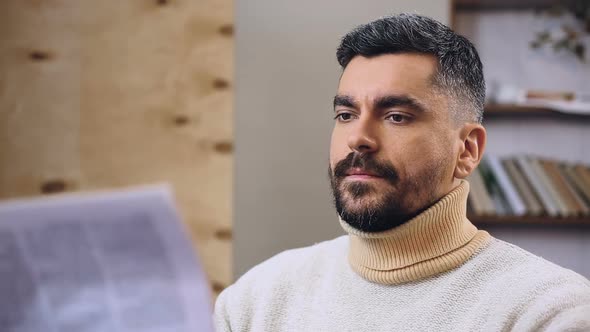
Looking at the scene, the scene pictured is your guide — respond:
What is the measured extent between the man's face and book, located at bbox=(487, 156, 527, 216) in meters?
1.02

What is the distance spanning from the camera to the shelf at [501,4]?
2.14 m

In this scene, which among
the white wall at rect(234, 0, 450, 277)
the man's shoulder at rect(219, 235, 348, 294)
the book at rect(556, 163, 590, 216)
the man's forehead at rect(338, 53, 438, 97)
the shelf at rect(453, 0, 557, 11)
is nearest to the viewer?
the man's forehead at rect(338, 53, 438, 97)

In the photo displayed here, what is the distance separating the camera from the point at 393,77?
3.52 feet

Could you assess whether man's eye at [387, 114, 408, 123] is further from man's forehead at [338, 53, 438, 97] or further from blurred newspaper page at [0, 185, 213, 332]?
blurred newspaper page at [0, 185, 213, 332]

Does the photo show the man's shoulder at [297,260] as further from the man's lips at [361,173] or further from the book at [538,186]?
the book at [538,186]

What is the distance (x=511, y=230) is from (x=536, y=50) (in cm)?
63

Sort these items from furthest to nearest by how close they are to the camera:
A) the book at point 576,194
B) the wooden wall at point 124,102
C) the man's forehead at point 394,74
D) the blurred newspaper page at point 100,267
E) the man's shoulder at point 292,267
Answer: the book at point 576,194
the wooden wall at point 124,102
the man's shoulder at point 292,267
the man's forehead at point 394,74
the blurred newspaper page at point 100,267

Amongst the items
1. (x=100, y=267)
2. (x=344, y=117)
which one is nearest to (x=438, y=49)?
(x=344, y=117)

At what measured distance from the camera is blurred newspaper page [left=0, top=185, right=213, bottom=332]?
1.67 feet

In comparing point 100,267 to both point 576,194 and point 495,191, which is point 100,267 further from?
point 576,194

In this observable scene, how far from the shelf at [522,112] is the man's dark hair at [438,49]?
95 centimetres

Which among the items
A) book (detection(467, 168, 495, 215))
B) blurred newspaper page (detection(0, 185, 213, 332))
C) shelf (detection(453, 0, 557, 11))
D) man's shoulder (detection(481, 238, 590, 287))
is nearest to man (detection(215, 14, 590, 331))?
man's shoulder (detection(481, 238, 590, 287))

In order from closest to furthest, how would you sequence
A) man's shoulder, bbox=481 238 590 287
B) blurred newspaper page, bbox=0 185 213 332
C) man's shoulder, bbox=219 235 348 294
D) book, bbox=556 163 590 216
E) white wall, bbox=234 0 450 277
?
blurred newspaper page, bbox=0 185 213 332
man's shoulder, bbox=481 238 590 287
man's shoulder, bbox=219 235 348 294
white wall, bbox=234 0 450 277
book, bbox=556 163 590 216

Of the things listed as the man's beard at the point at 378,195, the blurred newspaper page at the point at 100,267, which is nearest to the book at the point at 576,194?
the man's beard at the point at 378,195
